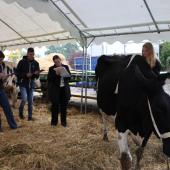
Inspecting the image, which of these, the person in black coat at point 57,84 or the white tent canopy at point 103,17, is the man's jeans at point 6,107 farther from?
the white tent canopy at point 103,17

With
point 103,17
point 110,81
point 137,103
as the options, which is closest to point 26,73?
point 103,17

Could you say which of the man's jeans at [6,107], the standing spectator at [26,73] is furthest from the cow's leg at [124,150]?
the standing spectator at [26,73]

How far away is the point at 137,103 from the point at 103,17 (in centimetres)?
508

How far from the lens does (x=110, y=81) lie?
5.36 metres

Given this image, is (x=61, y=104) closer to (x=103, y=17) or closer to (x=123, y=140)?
(x=103, y=17)

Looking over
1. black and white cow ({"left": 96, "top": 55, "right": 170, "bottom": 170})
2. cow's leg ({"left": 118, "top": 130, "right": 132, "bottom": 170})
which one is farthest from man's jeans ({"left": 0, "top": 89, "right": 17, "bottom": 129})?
cow's leg ({"left": 118, "top": 130, "right": 132, "bottom": 170})

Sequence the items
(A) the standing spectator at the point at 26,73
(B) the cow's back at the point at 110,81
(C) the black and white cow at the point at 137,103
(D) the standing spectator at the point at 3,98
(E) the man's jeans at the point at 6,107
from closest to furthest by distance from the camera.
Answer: (C) the black and white cow at the point at 137,103
(B) the cow's back at the point at 110,81
(D) the standing spectator at the point at 3,98
(E) the man's jeans at the point at 6,107
(A) the standing spectator at the point at 26,73

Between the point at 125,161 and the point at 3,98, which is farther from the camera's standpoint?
the point at 3,98

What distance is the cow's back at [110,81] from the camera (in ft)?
17.0

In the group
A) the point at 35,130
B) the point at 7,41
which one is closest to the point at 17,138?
the point at 35,130

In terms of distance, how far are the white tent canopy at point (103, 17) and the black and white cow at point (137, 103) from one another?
2901mm

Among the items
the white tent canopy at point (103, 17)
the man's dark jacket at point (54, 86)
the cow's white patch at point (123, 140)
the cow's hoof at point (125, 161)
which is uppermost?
the white tent canopy at point (103, 17)

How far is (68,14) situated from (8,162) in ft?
16.6

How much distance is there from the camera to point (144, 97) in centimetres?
400
